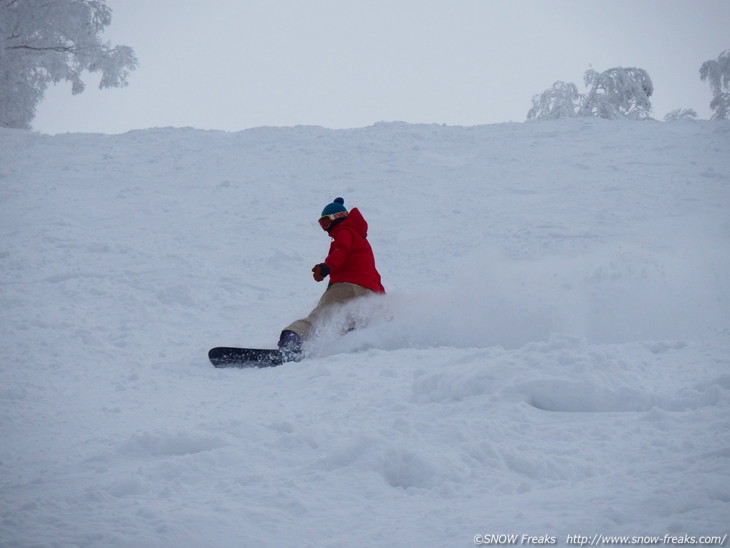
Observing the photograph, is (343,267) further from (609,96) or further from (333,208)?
(609,96)

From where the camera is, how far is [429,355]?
17.9ft

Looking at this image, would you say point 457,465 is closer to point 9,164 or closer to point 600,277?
point 600,277

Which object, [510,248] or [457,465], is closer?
[457,465]

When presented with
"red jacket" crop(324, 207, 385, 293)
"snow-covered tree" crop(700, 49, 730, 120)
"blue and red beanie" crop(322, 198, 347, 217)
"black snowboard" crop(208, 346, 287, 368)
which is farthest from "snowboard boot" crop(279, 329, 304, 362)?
"snow-covered tree" crop(700, 49, 730, 120)

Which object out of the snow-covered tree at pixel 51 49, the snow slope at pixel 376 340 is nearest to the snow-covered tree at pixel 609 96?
→ the snow slope at pixel 376 340

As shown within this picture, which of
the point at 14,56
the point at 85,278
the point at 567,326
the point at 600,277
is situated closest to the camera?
the point at 567,326

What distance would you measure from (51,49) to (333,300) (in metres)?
17.0

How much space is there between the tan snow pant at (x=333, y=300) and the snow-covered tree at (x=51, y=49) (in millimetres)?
15326

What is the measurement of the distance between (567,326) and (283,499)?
4228 mm

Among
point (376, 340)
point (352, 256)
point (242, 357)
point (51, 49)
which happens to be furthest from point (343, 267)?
point (51, 49)

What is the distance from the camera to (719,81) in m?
22.1

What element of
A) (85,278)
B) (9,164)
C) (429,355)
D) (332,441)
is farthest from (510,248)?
(9,164)

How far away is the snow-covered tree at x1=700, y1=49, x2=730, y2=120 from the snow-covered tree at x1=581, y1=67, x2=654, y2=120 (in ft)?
11.2

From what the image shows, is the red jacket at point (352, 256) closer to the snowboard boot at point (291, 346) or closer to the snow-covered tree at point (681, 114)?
the snowboard boot at point (291, 346)
